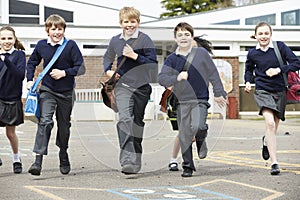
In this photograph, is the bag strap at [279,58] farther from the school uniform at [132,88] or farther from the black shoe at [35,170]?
the black shoe at [35,170]

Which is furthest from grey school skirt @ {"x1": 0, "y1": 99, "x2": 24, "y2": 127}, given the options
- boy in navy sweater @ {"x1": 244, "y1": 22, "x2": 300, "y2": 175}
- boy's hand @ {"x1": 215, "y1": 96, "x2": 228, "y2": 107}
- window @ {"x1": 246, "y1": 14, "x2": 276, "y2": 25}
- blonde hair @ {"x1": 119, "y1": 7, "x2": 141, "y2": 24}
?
window @ {"x1": 246, "y1": 14, "x2": 276, "y2": 25}

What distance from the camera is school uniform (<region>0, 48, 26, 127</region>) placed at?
912cm

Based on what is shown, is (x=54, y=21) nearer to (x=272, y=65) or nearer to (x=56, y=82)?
(x=56, y=82)

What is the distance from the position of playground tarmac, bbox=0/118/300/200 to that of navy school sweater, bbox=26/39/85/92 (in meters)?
0.79

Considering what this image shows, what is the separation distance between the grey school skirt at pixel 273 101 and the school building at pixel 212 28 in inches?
301

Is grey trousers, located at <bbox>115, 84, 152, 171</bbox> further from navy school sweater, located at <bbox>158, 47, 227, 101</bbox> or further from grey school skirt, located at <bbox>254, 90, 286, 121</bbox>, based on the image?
grey school skirt, located at <bbox>254, 90, 286, 121</bbox>

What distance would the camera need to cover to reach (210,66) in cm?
895

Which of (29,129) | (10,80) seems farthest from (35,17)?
(10,80)

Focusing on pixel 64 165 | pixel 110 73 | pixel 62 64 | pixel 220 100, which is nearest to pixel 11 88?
pixel 62 64

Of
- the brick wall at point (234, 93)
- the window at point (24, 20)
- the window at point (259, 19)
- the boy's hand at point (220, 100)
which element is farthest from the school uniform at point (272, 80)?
the window at point (24, 20)

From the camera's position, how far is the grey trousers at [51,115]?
8703 millimetres

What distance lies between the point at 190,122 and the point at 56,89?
5.33ft

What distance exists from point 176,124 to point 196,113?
73 cm

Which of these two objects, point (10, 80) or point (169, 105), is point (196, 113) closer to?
point (169, 105)
